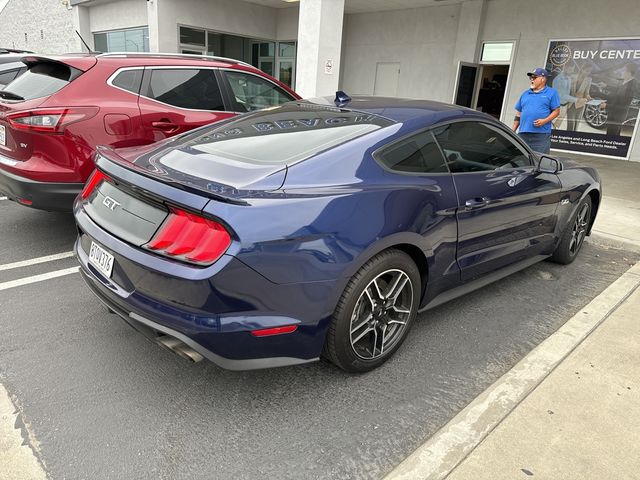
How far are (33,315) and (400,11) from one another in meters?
15.1

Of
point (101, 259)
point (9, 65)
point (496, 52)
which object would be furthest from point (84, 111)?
point (496, 52)

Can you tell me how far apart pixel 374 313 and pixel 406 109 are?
137 cm

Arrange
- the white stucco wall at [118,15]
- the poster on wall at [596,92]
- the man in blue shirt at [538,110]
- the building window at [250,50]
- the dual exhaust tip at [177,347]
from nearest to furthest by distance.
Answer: the dual exhaust tip at [177,347], the man in blue shirt at [538,110], the poster on wall at [596,92], the building window at [250,50], the white stucco wall at [118,15]

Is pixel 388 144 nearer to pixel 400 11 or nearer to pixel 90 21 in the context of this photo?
pixel 400 11

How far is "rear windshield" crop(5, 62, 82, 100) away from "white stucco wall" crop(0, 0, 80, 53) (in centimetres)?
1888

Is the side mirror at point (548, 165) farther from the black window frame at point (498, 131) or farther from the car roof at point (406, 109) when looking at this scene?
the car roof at point (406, 109)

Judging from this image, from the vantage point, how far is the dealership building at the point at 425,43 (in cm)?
1121

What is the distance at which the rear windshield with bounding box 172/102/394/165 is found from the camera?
2.66 metres

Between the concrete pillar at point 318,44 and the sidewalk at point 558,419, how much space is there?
28.6 feet

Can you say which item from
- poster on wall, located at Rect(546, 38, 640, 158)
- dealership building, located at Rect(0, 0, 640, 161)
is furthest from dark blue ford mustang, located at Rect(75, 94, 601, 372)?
poster on wall, located at Rect(546, 38, 640, 158)

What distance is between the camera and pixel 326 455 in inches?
88.9

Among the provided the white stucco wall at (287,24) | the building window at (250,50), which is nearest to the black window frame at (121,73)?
the building window at (250,50)

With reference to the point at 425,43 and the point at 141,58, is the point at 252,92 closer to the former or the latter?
the point at 141,58

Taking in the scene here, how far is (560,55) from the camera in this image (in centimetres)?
1220
